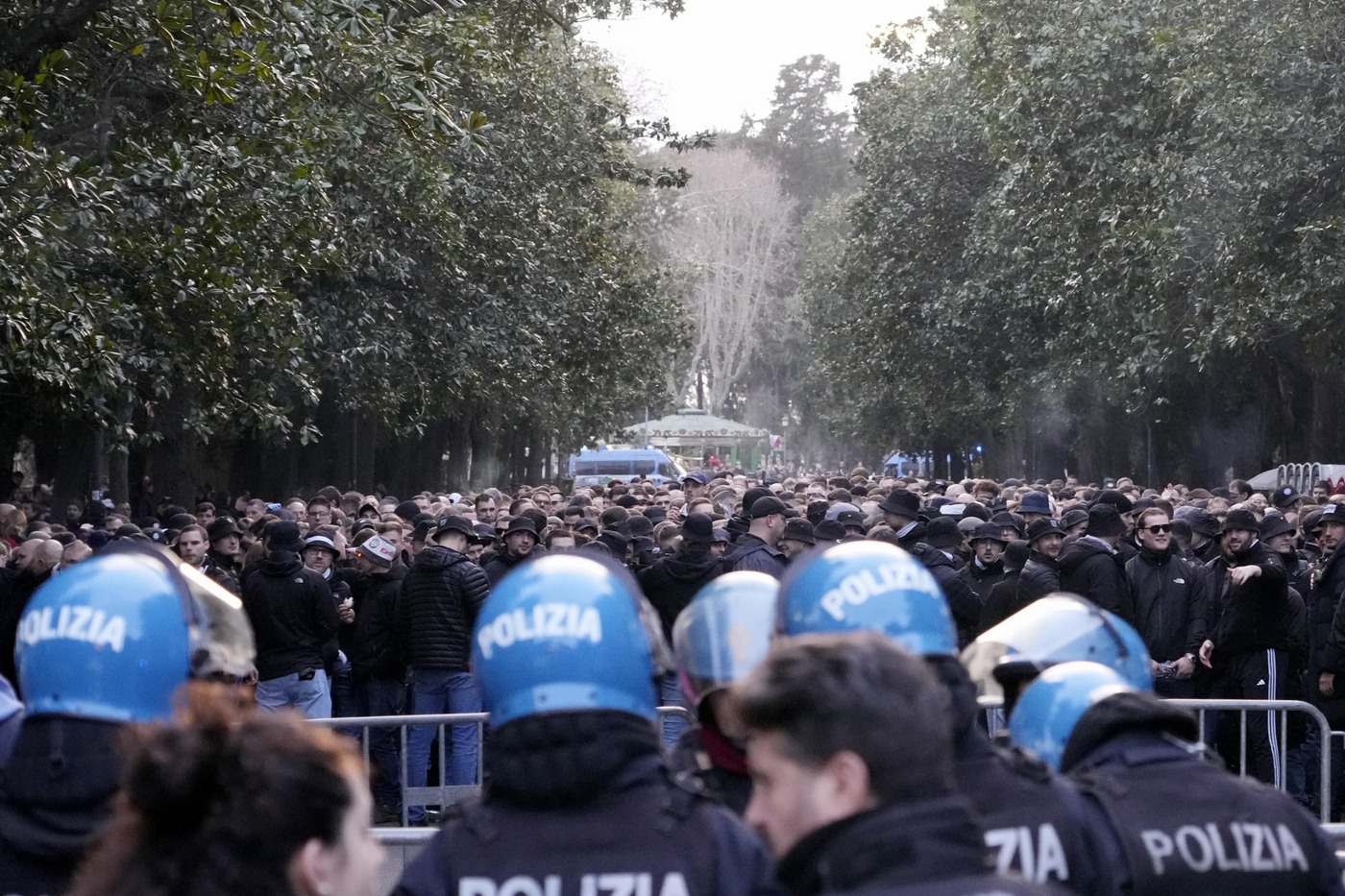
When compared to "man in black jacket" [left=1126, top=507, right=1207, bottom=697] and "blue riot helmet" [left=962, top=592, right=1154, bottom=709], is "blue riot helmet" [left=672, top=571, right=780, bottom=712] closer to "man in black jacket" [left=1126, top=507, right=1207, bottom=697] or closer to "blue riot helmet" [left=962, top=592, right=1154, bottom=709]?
"blue riot helmet" [left=962, top=592, right=1154, bottom=709]

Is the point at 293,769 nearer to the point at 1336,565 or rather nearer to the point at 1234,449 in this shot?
the point at 1336,565

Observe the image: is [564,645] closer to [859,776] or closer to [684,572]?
[859,776]

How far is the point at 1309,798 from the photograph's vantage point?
9.59 meters

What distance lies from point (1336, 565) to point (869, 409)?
41.0 metres

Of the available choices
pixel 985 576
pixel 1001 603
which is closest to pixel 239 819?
pixel 1001 603

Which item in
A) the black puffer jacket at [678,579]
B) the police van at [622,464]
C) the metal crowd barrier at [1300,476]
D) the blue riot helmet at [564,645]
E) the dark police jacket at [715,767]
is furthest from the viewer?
the police van at [622,464]

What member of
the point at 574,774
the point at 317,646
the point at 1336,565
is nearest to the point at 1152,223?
the point at 1336,565

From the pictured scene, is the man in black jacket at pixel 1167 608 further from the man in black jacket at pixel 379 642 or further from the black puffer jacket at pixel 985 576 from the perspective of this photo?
the man in black jacket at pixel 379 642

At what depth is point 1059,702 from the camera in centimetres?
362

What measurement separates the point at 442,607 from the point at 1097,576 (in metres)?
3.85

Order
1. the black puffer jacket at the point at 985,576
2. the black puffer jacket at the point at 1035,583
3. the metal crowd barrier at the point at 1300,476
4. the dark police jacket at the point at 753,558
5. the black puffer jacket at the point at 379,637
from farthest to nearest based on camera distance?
the metal crowd barrier at the point at 1300,476, the black puffer jacket at the point at 985,576, the black puffer jacket at the point at 379,637, the dark police jacket at the point at 753,558, the black puffer jacket at the point at 1035,583

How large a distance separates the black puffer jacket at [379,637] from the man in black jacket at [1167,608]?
178 inches

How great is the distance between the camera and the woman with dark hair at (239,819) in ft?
7.83

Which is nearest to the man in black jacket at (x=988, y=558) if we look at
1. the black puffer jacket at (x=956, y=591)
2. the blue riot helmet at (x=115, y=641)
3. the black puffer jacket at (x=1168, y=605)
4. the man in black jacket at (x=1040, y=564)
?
the man in black jacket at (x=1040, y=564)
